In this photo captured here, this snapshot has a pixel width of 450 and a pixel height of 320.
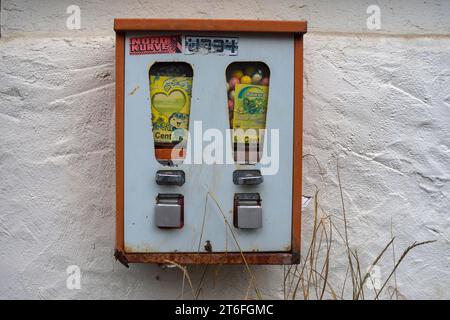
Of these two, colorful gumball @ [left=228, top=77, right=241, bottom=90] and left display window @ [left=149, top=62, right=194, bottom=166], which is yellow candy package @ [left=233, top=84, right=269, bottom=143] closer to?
colorful gumball @ [left=228, top=77, right=241, bottom=90]

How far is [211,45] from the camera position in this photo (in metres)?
1.69

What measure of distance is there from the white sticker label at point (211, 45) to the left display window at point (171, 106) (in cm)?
7

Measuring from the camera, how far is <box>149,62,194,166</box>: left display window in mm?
1719

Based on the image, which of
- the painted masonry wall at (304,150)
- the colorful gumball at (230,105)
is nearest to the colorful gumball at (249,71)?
the colorful gumball at (230,105)

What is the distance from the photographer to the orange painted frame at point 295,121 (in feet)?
5.42

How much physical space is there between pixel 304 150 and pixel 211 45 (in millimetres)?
633

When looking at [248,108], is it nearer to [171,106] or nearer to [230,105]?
[230,105]

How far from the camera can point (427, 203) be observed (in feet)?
6.66

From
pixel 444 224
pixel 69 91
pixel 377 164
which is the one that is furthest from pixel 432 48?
pixel 69 91

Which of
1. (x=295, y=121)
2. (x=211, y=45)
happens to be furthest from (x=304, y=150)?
(x=211, y=45)

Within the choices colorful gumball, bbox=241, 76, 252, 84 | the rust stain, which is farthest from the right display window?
the rust stain

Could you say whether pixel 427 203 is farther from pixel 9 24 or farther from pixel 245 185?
pixel 9 24

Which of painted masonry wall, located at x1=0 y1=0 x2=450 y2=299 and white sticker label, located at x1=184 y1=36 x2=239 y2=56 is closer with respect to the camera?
white sticker label, located at x1=184 y1=36 x2=239 y2=56

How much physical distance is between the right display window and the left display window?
167mm
